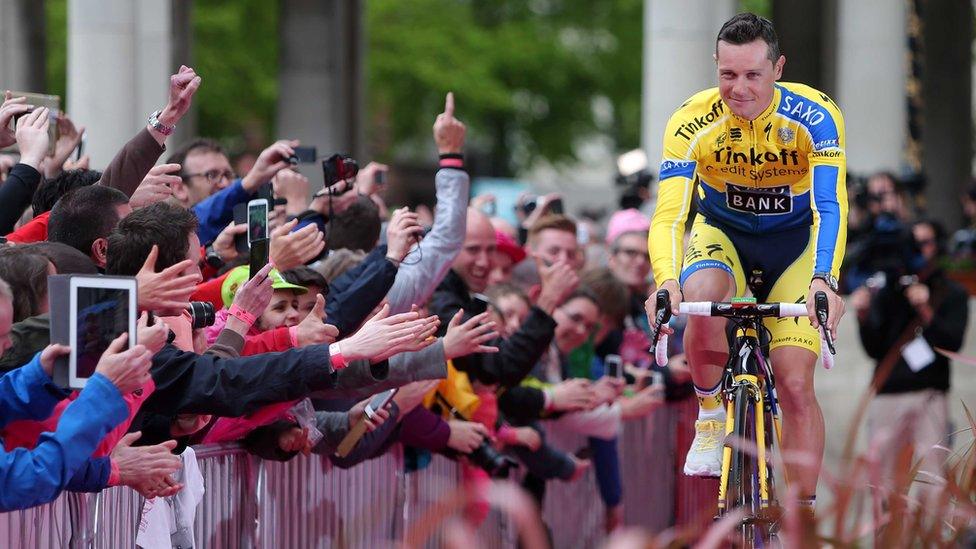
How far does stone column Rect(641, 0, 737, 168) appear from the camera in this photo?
22.0 meters

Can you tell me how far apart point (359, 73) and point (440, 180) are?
23.1m

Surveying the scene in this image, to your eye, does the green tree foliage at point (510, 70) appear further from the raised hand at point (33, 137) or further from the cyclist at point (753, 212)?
the raised hand at point (33, 137)

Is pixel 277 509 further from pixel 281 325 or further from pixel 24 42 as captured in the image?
pixel 24 42

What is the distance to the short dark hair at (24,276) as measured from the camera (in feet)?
21.1

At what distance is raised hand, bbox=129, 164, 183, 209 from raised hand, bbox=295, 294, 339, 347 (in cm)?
116

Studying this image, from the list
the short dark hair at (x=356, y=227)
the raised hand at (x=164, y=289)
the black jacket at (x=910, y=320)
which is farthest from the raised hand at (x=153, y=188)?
the black jacket at (x=910, y=320)

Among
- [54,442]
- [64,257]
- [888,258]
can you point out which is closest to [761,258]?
[64,257]

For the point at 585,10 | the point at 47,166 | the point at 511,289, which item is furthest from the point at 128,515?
the point at 585,10

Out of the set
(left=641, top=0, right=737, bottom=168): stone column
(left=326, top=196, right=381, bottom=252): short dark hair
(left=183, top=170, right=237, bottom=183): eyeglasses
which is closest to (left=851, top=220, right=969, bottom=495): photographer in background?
(left=641, top=0, right=737, bottom=168): stone column

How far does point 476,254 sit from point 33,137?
116 inches

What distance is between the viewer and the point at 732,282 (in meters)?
8.86

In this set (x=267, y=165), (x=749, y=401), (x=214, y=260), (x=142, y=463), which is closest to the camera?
(x=142, y=463)

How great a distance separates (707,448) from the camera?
865 centimetres

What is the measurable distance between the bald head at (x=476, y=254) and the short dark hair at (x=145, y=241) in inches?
138
